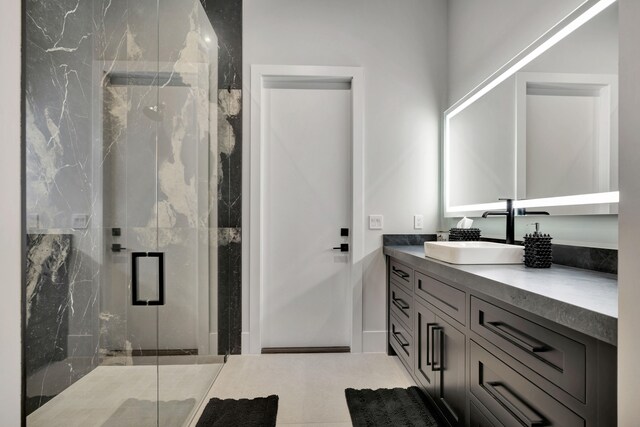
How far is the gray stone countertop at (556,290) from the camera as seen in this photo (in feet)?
2.65

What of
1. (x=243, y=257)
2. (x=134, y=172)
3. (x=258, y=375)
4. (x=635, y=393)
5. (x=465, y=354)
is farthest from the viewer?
(x=243, y=257)

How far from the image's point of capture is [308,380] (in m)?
2.33

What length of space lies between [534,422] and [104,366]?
1.37m

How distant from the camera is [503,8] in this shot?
2.16 metres

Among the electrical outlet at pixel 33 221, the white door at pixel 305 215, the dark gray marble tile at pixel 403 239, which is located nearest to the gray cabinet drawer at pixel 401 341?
the white door at pixel 305 215

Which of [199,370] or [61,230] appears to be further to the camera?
[199,370]

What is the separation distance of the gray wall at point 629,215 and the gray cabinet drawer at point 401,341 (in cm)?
163

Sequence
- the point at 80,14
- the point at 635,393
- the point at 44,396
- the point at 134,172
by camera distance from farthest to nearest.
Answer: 1. the point at 134,172
2. the point at 80,14
3. the point at 44,396
4. the point at 635,393

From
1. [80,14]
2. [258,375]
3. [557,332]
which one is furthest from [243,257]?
[557,332]

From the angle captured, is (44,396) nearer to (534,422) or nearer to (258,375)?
(534,422)

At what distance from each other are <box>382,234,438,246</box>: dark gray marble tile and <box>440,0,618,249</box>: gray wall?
0.20 metres

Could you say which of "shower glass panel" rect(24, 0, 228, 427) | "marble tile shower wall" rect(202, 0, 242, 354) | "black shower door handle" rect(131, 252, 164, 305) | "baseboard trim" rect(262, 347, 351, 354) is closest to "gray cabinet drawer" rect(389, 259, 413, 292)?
"baseboard trim" rect(262, 347, 351, 354)

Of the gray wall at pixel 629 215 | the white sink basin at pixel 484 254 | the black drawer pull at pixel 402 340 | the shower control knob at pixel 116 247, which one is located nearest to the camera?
the gray wall at pixel 629 215

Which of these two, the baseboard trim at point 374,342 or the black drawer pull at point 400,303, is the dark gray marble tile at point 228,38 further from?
the baseboard trim at point 374,342
